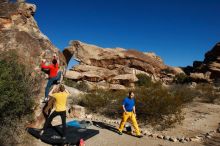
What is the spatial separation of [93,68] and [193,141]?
101 feet

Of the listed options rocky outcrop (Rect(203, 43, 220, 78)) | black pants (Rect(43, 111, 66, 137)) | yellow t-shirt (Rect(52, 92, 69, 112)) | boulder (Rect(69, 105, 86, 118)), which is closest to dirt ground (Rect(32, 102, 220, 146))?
black pants (Rect(43, 111, 66, 137))

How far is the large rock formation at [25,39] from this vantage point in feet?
30.6

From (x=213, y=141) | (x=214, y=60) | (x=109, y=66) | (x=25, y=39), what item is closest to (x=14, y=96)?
(x=25, y=39)

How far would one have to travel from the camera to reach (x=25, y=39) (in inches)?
388

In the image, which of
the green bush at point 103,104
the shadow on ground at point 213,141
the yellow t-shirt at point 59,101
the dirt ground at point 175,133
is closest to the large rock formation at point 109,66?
the green bush at point 103,104

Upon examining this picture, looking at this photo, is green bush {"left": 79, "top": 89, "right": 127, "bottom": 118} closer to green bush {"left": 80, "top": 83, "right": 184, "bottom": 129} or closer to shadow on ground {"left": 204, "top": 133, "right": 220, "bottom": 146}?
green bush {"left": 80, "top": 83, "right": 184, "bottom": 129}

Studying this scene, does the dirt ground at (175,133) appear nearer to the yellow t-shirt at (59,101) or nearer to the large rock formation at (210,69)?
the yellow t-shirt at (59,101)

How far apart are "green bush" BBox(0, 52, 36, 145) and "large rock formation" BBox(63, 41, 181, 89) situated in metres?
25.5

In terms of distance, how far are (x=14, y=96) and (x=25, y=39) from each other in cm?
282

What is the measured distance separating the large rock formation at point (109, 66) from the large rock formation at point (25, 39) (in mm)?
23268

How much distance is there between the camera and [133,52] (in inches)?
1816

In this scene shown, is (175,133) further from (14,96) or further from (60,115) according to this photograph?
(14,96)

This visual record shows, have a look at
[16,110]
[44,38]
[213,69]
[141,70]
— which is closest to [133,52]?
[141,70]

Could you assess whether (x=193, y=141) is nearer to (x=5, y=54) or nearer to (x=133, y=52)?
(x=5, y=54)
